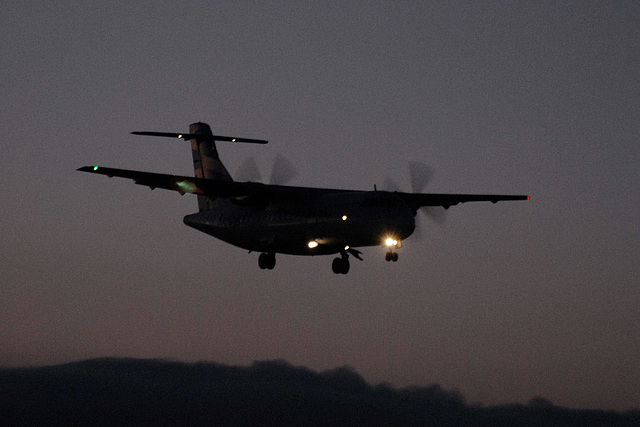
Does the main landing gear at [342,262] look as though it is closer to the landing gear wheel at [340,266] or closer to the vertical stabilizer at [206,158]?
the landing gear wheel at [340,266]

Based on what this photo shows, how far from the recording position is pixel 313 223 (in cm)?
4053

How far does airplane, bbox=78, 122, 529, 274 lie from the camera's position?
38281 mm

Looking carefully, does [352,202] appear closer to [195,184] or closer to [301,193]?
[301,193]

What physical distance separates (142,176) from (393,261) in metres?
→ 11.8

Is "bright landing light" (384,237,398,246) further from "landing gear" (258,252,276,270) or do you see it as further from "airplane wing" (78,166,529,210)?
"landing gear" (258,252,276,270)

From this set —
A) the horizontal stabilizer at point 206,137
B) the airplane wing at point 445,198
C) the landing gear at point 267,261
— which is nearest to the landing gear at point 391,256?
the airplane wing at point 445,198

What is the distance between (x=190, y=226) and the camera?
47625 millimetres

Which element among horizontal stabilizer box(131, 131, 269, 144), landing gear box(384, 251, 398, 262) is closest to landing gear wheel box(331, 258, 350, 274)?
landing gear box(384, 251, 398, 262)

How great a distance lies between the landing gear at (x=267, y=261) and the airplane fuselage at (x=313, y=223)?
0.95 meters

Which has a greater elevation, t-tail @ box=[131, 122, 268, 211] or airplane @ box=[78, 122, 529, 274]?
t-tail @ box=[131, 122, 268, 211]

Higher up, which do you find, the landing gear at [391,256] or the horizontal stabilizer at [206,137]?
the horizontal stabilizer at [206,137]

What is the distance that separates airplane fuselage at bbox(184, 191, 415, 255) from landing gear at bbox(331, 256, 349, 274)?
73.2 inches

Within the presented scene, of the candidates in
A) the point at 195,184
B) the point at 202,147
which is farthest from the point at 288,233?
the point at 202,147

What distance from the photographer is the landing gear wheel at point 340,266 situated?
144 ft
